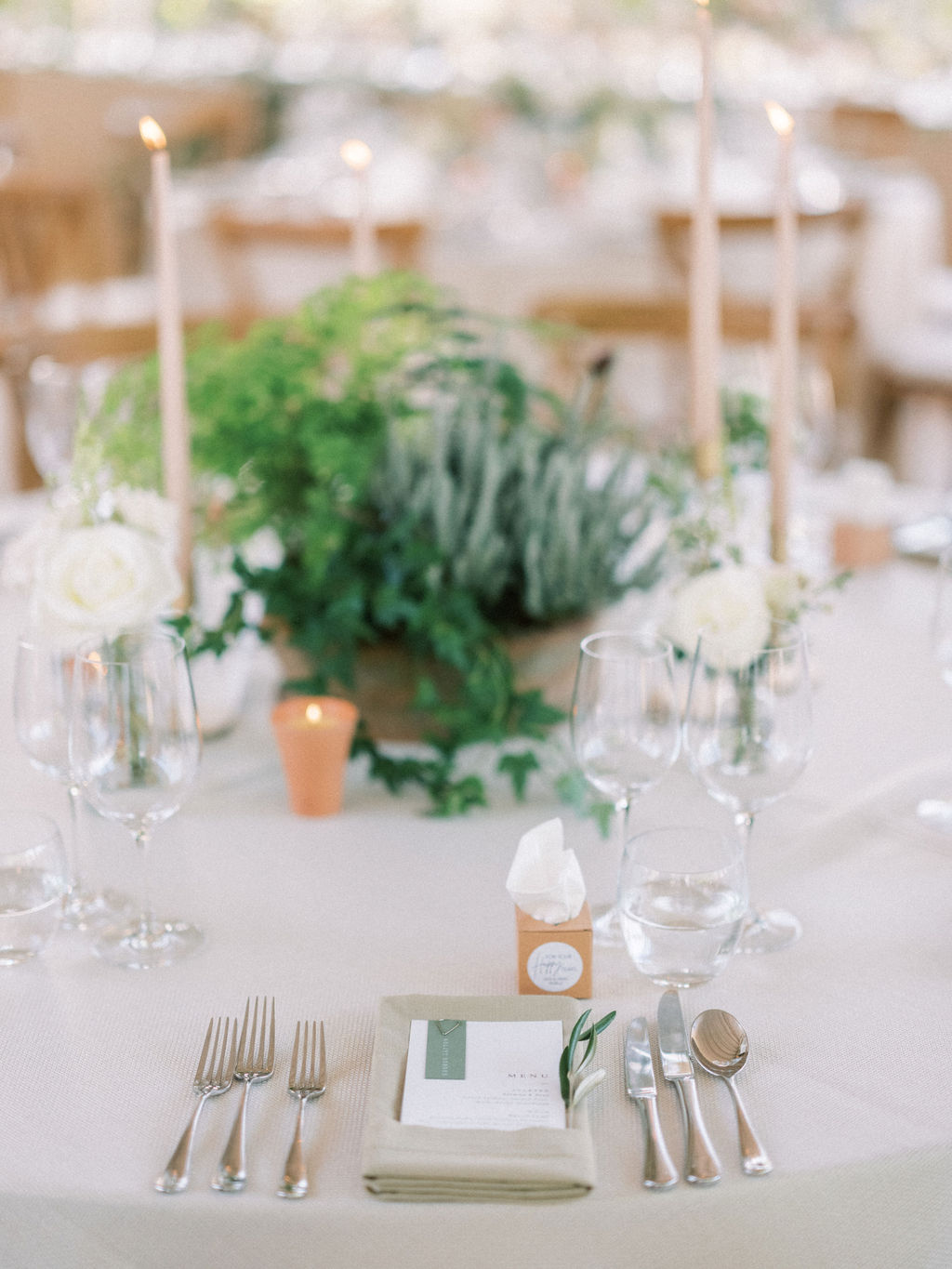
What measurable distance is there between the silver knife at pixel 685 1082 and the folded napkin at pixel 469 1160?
0.06 meters

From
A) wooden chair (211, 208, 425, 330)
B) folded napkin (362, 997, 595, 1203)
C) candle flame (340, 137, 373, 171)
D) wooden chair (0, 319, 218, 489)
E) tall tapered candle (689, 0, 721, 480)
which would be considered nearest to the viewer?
folded napkin (362, 997, 595, 1203)

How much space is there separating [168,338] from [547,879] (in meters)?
0.63

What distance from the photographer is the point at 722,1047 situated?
86 centimetres

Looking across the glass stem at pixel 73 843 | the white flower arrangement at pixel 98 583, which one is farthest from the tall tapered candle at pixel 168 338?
the glass stem at pixel 73 843

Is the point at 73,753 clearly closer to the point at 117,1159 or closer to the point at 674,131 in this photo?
the point at 117,1159

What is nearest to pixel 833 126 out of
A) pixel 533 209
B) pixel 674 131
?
pixel 674 131

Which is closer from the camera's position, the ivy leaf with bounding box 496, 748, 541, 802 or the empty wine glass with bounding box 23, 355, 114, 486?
the ivy leaf with bounding box 496, 748, 541, 802

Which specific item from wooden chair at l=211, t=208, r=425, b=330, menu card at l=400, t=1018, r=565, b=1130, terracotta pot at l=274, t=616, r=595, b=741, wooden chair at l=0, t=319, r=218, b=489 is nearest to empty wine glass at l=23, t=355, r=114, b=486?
terracotta pot at l=274, t=616, r=595, b=741

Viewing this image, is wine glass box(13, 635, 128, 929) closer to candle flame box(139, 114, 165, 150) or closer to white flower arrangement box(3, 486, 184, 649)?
white flower arrangement box(3, 486, 184, 649)

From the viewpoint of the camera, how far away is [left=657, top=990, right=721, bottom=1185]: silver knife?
751 mm

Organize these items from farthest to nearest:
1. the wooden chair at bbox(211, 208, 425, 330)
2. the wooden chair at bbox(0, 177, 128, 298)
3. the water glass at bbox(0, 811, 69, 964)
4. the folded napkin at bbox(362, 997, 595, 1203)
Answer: the wooden chair at bbox(0, 177, 128, 298), the wooden chair at bbox(211, 208, 425, 330), the water glass at bbox(0, 811, 69, 964), the folded napkin at bbox(362, 997, 595, 1203)

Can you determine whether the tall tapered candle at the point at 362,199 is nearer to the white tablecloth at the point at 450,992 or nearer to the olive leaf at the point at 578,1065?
the white tablecloth at the point at 450,992

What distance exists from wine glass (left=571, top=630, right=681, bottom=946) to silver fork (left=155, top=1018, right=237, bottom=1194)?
0.96ft

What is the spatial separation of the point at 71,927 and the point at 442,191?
371cm
